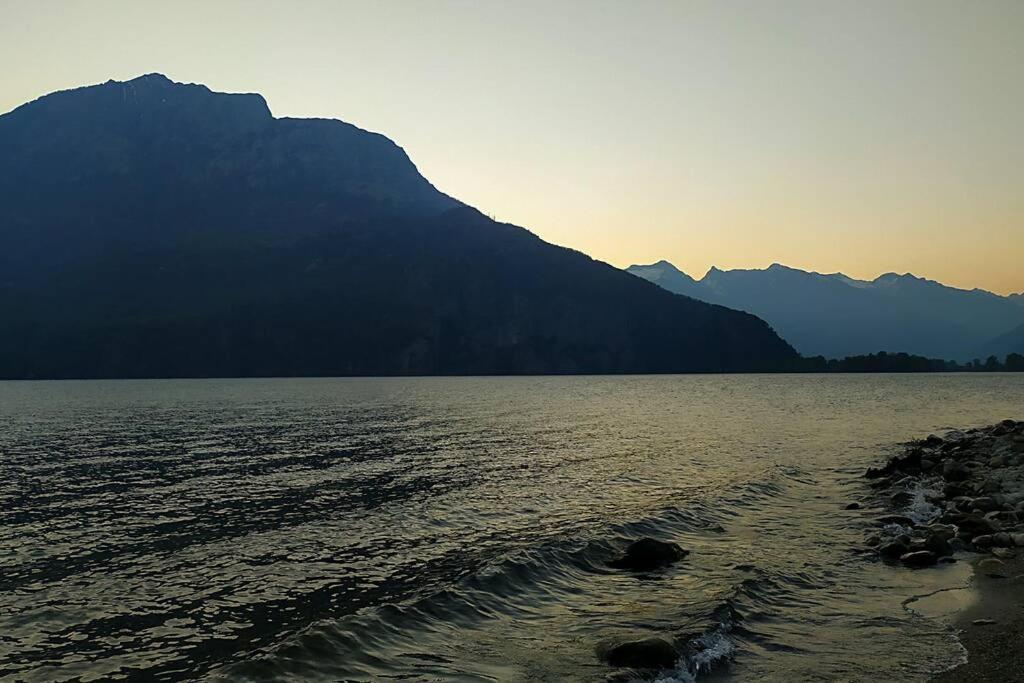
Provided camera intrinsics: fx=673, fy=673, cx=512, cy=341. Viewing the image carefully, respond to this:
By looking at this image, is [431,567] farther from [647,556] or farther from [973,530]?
[973,530]

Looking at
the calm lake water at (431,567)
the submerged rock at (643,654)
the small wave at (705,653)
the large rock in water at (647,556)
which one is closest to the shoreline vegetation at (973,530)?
the calm lake water at (431,567)

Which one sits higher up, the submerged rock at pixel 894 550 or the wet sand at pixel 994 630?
the wet sand at pixel 994 630

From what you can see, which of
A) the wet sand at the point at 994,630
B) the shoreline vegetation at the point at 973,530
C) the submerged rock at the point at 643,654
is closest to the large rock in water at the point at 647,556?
the shoreline vegetation at the point at 973,530

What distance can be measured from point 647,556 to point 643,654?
9.65 metres

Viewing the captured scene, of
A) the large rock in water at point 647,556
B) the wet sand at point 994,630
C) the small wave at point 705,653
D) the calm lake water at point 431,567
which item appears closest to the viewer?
the wet sand at point 994,630

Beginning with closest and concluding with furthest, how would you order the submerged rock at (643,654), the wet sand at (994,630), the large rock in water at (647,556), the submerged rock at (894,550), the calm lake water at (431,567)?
the wet sand at (994,630) → the submerged rock at (643,654) → the calm lake water at (431,567) → the large rock in water at (647,556) → the submerged rock at (894,550)

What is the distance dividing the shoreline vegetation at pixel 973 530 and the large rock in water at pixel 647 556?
8121 millimetres

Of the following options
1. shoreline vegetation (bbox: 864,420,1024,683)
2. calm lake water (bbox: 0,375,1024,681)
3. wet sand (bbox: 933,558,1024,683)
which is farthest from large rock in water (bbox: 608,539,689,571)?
wet sand (bbox: 933,558,1024,683)

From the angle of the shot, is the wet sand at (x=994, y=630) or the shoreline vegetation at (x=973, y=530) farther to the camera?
the shoreline vegetation at (x=973, y=530)

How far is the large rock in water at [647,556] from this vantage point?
25375 millimetres

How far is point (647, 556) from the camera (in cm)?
2562

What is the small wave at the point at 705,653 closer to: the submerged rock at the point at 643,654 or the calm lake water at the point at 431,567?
the calm lake water at the point at 431,567

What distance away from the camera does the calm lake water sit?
1656cm

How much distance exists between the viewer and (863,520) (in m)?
32.6
